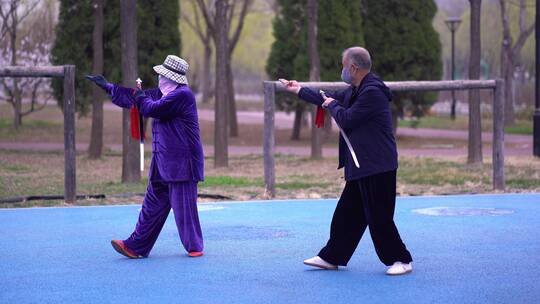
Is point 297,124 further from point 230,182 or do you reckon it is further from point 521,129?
point 230,182

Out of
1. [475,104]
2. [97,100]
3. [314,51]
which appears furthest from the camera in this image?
[97,100]

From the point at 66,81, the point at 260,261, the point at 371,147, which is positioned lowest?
the point at 260,261

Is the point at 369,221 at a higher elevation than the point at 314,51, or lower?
lower

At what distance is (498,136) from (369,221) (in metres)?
7.32

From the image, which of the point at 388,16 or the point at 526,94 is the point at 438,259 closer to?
the point at 388,16

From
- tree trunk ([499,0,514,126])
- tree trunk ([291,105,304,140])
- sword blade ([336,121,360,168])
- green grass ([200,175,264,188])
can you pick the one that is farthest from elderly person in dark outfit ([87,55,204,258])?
tree trunk ([499,0,514,126])

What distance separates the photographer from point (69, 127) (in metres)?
13.4

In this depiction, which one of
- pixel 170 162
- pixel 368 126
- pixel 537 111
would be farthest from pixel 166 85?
pixel 537 111

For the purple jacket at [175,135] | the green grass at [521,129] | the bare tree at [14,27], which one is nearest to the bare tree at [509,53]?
the green grass at [521,129]

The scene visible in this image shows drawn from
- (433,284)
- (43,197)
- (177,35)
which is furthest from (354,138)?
(177,35)

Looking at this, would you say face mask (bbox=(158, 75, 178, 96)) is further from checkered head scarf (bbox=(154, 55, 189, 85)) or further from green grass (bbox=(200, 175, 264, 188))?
green grass (bbox=(200, 175, 264, 188))

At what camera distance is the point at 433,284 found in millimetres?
7895

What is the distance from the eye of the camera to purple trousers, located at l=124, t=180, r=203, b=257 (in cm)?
910

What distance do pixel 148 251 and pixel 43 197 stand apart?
17.1ft
